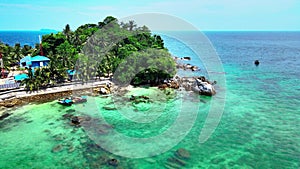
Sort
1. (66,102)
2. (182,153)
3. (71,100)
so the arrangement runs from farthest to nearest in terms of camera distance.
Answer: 1. (71,100)
2. (66,102)
3. (182,153)

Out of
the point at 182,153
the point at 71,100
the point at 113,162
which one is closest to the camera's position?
the point at 113,162

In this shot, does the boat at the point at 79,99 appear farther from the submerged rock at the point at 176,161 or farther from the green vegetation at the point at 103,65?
the submerged rock at the point at 176,161

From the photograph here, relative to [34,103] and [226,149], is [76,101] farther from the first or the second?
[226,149]

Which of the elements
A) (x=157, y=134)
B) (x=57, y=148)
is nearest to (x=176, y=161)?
(x=157, y=134)

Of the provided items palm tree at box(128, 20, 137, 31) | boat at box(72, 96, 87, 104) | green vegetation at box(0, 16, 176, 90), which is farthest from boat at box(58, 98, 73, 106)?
palm tree at box(128, 20, 137, 31)

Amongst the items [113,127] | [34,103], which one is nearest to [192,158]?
[113,127]

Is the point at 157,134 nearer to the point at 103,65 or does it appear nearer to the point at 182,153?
the point at 182,153

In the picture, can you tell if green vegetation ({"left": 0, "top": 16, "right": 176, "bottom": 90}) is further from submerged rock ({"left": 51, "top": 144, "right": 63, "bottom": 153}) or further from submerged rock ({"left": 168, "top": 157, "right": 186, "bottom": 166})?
submerged rock ({"left": 168, "top": 157, "right": 186, "bottom": 166})

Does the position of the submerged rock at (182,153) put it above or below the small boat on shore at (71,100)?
below

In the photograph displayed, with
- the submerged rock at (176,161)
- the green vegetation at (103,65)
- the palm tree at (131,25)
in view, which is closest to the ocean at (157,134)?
the submerged rock at (176,161)
